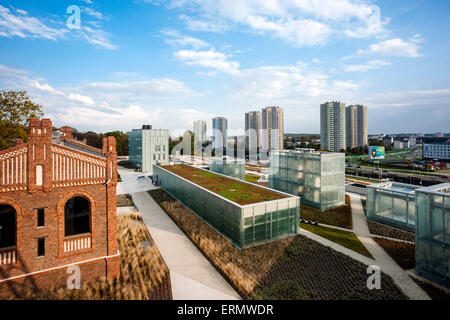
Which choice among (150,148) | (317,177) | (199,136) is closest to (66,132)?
(317,177)

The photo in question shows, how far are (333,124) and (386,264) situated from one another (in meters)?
118

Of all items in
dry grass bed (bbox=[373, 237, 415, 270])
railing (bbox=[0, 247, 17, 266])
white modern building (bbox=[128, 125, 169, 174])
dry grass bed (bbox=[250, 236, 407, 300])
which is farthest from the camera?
white modern building (bbox=[128, 125, 169, 174])

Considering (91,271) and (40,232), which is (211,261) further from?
(40,232)

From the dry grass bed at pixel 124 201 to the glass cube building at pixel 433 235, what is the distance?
2696 centimetres

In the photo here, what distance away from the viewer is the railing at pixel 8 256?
10.5 metres

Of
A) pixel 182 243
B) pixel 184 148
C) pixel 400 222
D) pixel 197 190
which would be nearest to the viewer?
pixel 182 243

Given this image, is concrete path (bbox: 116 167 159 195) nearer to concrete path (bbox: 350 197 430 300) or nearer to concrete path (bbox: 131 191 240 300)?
concrete path (bbox: 131 191 240 300)

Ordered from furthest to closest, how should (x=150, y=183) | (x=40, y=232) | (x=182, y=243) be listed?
1. (x=150, y=183)
2. (x=182, y=243)
3. (x=40, y=232)

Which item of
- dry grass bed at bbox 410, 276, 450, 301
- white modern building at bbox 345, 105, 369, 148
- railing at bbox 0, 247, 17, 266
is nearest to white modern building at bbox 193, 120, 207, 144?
white modern building at bbox 345, 105, 369, 148

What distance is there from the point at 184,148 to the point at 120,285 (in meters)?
85.1

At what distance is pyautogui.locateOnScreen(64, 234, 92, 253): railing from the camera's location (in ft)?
38.5

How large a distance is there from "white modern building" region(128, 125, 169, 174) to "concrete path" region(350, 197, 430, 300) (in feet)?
143

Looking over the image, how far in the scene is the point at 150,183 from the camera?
43.2 m

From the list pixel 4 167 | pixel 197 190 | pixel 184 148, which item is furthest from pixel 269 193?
pixel 184 148
